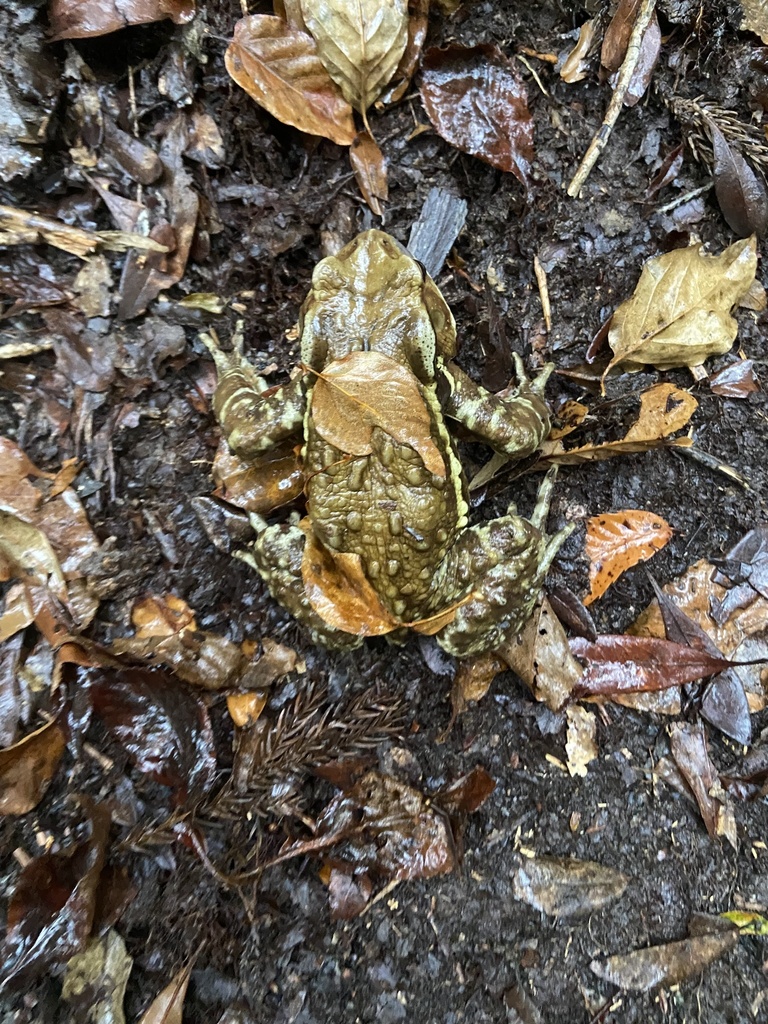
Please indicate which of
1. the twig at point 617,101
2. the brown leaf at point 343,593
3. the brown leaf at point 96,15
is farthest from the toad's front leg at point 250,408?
the twig at point 617,101

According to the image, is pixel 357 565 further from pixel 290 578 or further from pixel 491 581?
pixel 491 581

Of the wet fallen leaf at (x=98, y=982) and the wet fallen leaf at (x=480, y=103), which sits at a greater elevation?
the wet fallen leaf at (x=480, y=103)

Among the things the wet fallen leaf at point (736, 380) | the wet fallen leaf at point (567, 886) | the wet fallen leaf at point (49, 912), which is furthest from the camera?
the wet fallen leaf at point (736, 380)

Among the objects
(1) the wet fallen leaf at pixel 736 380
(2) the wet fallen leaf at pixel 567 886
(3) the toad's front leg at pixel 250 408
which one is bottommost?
(2) the wet fallen leaf at pixel 567 886

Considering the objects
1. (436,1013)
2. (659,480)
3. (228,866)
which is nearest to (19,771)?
(228,866)

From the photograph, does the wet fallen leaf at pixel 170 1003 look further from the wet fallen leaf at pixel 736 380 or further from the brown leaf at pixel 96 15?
the brown leaf at pixel 96 15

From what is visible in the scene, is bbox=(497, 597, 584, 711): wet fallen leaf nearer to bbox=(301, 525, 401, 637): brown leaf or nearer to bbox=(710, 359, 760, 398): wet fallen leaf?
bbox=(301, 525, 401, 637): brown leaf
